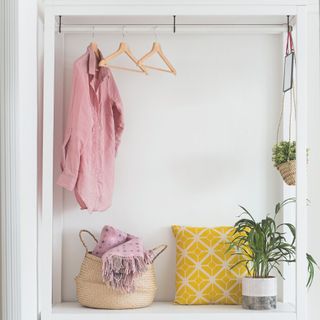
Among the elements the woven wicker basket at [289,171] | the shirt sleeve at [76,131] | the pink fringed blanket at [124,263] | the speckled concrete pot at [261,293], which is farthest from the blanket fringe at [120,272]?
the woven wicker basket at [289,171]

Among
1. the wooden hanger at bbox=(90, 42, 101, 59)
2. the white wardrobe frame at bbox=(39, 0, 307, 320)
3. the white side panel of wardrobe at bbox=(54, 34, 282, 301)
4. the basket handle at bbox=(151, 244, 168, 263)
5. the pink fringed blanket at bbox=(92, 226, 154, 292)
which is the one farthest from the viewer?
the white side panel of wardrobe at bbox=(54, 34, 282, 301)

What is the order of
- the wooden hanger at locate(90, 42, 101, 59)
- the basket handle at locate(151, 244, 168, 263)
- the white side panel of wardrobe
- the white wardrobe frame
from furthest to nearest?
the white side panel of wardrobe
the basket handle at locate(151, 244, 168, 263)
the wooden hanger at locate(90, 42, 101, 59)
the white wardrobe frame

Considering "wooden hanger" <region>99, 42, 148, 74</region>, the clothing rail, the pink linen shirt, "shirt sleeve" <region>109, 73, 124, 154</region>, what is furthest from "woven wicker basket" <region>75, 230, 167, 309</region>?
the clothing rail

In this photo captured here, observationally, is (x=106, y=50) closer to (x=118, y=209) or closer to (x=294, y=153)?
(x=118, y=209)

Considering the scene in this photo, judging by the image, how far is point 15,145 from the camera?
2.70m

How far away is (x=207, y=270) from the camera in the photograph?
10.8 feet

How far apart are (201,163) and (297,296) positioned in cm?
82

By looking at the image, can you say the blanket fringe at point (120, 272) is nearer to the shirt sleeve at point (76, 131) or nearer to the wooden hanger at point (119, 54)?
the shirt sleeve at point (76, 131)

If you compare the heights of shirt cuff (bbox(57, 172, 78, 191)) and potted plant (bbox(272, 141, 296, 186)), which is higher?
potted plant (bbox(272, 141, 296, 186))

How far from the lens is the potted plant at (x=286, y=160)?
10.1 ft

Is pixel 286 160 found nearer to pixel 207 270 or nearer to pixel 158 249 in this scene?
pixel 207 270

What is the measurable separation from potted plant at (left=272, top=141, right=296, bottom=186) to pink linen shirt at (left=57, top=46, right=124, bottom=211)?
717mm

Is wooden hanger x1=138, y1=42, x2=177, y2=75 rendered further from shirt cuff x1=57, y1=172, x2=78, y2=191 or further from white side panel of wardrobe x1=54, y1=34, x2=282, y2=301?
shirt cuff x1=57, y1=172, x2=78, y2=191

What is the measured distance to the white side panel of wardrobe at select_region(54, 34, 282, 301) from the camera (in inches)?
136
